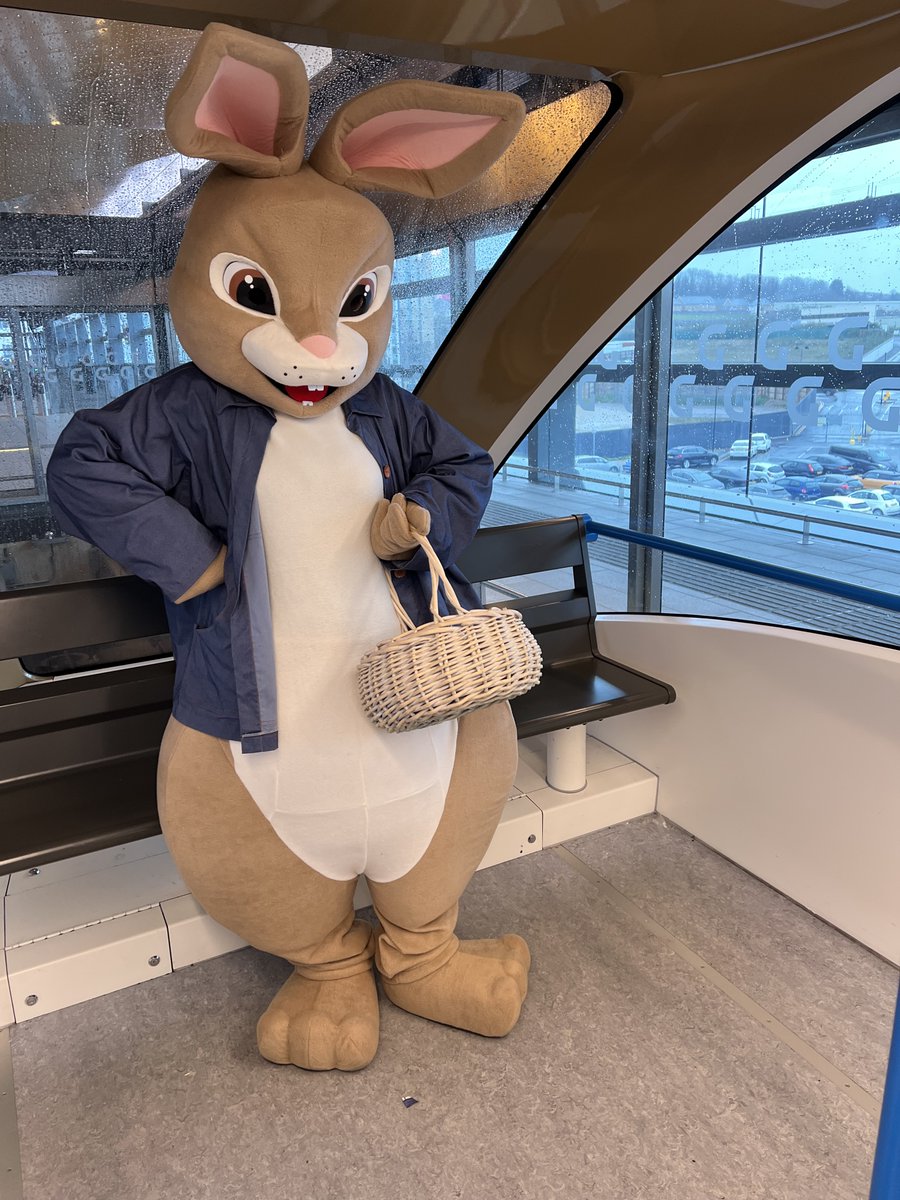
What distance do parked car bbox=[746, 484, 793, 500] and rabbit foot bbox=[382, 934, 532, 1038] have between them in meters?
2.55

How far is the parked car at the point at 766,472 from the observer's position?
3.90m

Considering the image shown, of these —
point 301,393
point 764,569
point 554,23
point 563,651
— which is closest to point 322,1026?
point 301,393

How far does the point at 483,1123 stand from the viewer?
6.09ft

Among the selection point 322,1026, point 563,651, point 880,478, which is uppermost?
point 880,478

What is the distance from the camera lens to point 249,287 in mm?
1676

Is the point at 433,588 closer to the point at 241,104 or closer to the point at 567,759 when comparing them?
the point at 241,104

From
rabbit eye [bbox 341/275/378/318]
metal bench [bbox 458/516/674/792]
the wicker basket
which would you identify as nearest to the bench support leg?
metal bench [bbox 458/516/674/792]

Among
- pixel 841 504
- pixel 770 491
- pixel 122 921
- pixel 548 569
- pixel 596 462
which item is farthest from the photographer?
pixel 596 462

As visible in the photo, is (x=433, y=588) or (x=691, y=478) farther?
(x=691, y=478)

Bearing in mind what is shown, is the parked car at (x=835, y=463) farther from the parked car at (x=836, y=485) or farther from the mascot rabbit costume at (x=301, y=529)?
the mascot rabbit costume at (x=301, y=529)

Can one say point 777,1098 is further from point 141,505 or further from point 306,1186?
point 141,505

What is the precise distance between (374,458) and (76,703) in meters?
1.10

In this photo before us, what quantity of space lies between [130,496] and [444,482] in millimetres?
625

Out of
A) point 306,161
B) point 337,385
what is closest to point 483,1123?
point 337,385
